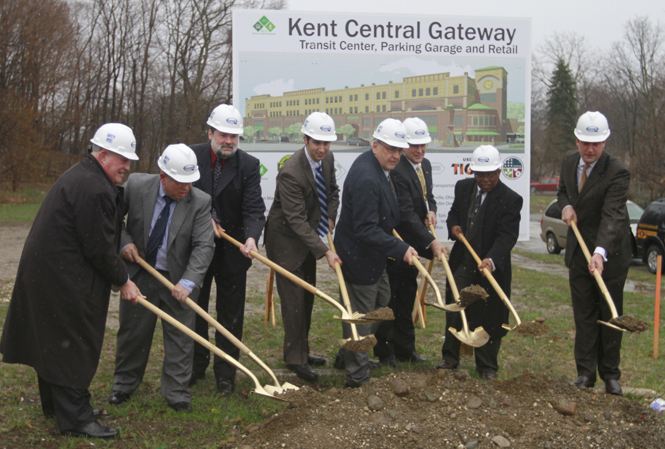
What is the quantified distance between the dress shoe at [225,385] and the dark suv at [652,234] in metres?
11.0

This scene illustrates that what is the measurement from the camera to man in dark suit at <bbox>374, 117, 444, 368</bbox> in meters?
5.82

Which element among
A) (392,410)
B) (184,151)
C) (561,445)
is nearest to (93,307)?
(184,151)

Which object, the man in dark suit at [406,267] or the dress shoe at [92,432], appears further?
the man in dark suit at [406,267]

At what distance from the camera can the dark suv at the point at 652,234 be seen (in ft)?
42.9

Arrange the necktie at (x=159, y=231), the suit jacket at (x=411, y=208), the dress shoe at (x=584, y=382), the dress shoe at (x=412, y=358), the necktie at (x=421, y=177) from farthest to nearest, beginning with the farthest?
the necktie at (x=421, y=177)
the dress shoe at (x=412, y=358)
the suit jacket at (x=411, y=208)
the dress shoe at (x=584, y=382)
the necktie at (x=159, y=231)

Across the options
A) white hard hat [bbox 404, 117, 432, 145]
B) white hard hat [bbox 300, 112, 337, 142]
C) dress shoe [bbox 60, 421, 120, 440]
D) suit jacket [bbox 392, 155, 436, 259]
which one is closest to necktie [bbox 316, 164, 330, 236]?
white hard hat [bbox 300, 112, 337, 142]

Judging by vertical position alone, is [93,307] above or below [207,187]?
below

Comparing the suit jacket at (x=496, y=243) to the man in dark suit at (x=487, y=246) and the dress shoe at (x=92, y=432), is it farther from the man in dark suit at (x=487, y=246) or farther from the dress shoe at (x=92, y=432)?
the dress shoe at (x=92, y=432)

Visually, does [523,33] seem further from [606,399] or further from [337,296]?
[606,399]

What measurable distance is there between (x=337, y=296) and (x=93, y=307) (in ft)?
18.4

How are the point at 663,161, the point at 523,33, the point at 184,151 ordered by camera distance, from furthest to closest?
the point at 663,161, the point at 523,33, the point at 184,151

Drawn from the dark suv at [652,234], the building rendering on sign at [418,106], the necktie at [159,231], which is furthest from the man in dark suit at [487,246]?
the dark suv at [652,234]

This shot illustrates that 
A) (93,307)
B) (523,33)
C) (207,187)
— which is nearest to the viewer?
(93,307)

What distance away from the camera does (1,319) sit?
22.2 feet
